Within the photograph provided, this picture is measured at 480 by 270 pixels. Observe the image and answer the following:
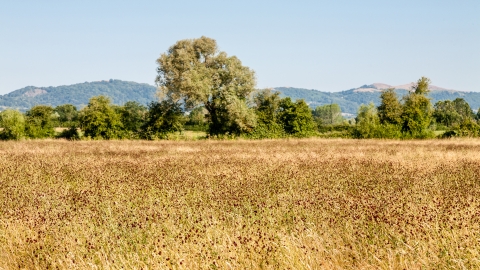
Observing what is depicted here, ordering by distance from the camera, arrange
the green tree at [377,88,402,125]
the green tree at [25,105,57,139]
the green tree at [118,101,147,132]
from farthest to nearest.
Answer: the green tree at [118,101,147,132] < the green tree at [377,88,402,125] < the green tree at [25,105,57,139]

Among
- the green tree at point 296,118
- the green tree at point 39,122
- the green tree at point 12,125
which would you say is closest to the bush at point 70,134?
the green tree at point 39,122

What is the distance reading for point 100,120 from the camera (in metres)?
38.2

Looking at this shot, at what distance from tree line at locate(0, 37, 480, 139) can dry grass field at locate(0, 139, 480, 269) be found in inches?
1127

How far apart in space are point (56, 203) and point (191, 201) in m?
2.45

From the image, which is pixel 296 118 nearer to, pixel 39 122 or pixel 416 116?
pixel 416 116

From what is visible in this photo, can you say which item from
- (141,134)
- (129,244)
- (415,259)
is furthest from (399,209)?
(141,134)

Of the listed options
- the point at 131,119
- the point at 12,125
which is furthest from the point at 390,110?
the point at 12,125

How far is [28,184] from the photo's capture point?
9.64 metres

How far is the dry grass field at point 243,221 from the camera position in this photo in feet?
15.6

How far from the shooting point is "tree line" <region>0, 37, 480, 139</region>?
38500mm

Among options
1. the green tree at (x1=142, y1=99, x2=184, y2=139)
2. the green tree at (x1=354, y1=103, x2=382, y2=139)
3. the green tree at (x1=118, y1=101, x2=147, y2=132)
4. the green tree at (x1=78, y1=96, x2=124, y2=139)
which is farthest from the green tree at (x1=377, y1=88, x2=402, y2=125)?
the green tree at (x1=78, y1=96, x2=124, y2=139)

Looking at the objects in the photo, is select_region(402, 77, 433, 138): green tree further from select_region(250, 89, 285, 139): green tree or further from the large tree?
the large tree

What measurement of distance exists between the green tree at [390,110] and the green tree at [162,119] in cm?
2028

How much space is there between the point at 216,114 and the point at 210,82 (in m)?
3.24
